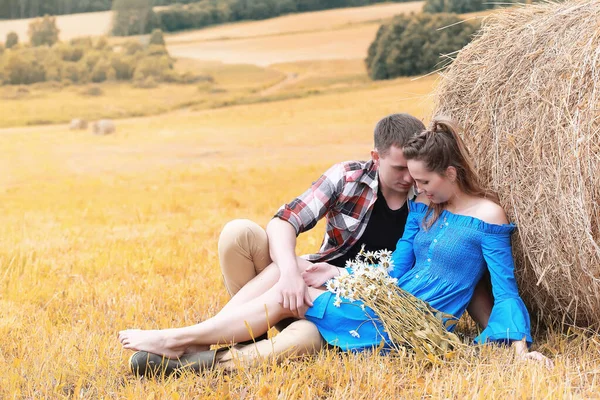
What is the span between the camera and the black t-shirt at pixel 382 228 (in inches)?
148

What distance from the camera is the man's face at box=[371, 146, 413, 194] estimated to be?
135 inches

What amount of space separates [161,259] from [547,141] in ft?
10.9

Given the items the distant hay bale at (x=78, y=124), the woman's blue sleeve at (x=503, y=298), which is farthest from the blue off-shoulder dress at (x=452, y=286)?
the distant hay bale at (x=78, y=124)

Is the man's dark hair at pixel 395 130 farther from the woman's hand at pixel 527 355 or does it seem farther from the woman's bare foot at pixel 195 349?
the woman's bare foot at pixel 195 349

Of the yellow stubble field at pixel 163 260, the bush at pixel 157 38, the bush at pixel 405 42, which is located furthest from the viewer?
the bush at pixel 405 42

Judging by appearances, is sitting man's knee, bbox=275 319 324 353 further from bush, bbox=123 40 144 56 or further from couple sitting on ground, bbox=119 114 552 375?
bush, bbox=123 40 144 56

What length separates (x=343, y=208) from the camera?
147 inches

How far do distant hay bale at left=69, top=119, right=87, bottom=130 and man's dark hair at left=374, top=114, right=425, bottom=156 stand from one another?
8.60 m

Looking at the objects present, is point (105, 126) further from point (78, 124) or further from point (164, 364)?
point (164, 364)

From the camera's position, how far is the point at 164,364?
321 centimetres

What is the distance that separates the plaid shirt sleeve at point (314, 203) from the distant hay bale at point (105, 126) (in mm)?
8036

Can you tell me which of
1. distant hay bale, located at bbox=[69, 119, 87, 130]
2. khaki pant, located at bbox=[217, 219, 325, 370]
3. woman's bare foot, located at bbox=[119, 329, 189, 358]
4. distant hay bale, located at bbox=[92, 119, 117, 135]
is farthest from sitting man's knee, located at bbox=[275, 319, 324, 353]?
distant hay bale, located at bbox=[69, 119, 87, 130]

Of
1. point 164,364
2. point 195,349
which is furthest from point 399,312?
point 164,364

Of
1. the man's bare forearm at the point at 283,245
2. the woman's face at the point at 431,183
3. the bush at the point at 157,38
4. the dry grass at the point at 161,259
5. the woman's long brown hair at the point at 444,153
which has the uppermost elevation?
the bush at the point at 157,38
